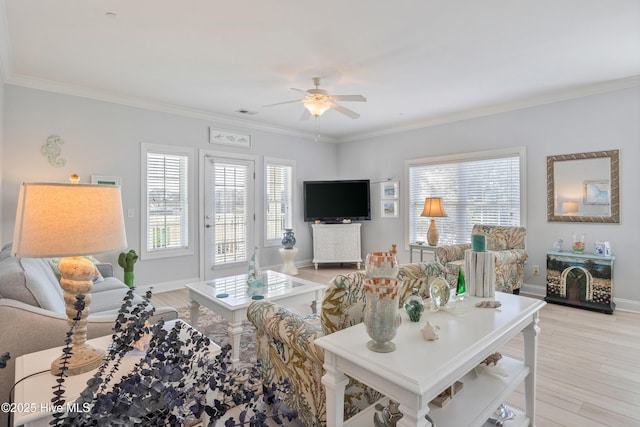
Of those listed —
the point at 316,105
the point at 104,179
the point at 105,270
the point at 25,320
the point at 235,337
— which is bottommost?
the point at 235,337

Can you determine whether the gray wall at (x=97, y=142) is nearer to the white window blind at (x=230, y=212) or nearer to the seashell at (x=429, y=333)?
the white window blind at (x=230, y=212)

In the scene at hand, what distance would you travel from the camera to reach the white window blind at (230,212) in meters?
5.43

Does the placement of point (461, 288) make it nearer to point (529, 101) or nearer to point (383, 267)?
point (383, 267)

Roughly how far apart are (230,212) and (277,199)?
3.35 ft

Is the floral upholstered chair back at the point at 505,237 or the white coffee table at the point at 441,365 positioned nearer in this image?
the white coffee table at the point at 441,365

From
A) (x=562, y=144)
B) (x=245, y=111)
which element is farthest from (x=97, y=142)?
(x=562, y=144)

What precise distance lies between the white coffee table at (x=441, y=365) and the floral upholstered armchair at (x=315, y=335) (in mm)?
101

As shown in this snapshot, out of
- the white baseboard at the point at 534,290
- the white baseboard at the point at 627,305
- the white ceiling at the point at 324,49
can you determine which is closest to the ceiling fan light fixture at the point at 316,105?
the white ceiling at the point at 324,49

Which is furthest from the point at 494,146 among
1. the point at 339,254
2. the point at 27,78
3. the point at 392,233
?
the point at 27,78

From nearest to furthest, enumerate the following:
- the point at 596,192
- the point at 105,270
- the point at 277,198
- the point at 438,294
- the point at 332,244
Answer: the point at 438,294
the point at 105,270
the point at 596,192
the point at 277,198
the point at 332,244

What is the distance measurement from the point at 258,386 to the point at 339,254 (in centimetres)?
589

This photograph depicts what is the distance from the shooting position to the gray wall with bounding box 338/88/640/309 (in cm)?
385

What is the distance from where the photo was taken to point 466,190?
17.4ft

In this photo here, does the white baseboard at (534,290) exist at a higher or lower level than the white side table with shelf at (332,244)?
lower
